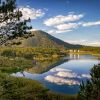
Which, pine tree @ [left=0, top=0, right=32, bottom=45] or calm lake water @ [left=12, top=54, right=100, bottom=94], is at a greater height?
pine tree @ [left=0, top=0, right=32, bottom=45]

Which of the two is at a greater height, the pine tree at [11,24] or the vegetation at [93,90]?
the pine tree at [11,24]

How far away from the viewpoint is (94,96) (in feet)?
97.6

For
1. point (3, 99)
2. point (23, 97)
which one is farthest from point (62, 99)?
point (3, 99)

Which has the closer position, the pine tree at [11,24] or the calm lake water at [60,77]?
the pine tree at [11,24]

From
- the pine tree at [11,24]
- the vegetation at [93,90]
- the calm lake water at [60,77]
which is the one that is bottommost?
the calm lake water at [60,77]

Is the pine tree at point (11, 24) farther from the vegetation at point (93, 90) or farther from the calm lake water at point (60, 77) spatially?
the calm lake water at point (60, 77)

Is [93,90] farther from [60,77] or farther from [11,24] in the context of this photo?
[60,77]

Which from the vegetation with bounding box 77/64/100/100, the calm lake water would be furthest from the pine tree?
the calm lake water

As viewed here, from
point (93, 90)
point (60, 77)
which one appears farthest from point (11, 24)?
point (60, 77)

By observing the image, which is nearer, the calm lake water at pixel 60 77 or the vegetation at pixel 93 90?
the vegetation at pixel 93 90

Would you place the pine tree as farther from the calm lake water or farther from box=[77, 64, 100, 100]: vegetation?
the calm lake water

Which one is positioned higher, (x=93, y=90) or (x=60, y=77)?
(x=93, y=90)

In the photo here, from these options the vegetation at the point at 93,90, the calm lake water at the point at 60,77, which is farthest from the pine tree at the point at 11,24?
the calm lake water at the point at 60,77

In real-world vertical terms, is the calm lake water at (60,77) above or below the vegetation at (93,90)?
below
